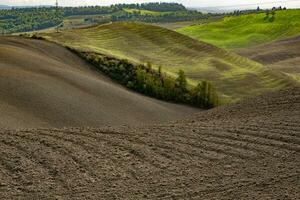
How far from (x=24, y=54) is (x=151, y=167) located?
22.7m

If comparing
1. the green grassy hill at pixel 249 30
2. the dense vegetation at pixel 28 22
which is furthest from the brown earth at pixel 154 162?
the dense vegetation at pixel 28 22

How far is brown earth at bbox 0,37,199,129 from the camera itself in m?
24.6

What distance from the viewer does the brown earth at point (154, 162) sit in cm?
1279

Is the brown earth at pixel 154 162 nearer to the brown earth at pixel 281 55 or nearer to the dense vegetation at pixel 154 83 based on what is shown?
the dense vegetation at pixel 154 83

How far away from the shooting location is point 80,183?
42.9 feet

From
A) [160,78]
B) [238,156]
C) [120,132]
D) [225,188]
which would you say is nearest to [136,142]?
[120,132]

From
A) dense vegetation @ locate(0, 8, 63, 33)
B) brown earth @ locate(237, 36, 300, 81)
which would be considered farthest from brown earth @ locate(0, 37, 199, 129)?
dense vegetation @ locate(0, 8, 63, 33)

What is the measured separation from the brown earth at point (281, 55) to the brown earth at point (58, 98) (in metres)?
28.5

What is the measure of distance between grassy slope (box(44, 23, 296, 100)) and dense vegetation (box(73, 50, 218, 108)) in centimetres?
367

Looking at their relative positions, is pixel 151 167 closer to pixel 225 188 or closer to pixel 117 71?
pixel 225 188

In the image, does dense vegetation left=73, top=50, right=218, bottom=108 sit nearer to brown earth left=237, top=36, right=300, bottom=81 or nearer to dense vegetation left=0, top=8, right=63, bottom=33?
brown earth left=237, top=36, right=300, bottom=81

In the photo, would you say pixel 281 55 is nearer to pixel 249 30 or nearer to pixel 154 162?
pixel 249 30

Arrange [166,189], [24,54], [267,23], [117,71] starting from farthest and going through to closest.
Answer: [267,23] → [117,71] → [24,54] → [166,189]

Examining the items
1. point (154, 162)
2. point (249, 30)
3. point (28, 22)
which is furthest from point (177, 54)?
point (28, 22)
